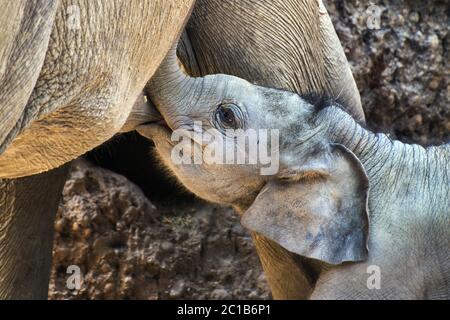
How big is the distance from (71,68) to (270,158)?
55 cm

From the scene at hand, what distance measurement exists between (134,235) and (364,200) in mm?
1330

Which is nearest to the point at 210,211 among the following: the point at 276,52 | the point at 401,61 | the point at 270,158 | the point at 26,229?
the point at 401,61

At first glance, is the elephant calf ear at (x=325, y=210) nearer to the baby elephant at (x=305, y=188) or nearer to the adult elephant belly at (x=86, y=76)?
the baby elephant at (x=305, y=188)

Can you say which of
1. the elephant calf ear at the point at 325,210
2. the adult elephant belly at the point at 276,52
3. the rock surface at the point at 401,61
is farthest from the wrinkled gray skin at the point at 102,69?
the rock surface at the point at 401,61

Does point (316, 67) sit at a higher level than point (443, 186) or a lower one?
higher

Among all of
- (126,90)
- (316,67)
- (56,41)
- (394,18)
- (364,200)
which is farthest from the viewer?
(394,18)

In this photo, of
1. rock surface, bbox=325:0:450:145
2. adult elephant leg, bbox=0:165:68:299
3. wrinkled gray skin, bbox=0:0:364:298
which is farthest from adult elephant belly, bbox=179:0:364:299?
rock surface, bbox=325:0:450:145

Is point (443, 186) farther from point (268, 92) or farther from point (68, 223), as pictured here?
point (68, 223)

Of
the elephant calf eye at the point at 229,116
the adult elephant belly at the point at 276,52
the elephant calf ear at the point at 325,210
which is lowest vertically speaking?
the elephant calf ear at the point at 325,210

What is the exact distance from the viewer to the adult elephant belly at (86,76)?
222 cm

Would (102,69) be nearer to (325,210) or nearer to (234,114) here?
(234,114)

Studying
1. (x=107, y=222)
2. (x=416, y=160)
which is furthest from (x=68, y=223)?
(x=416, y=160)

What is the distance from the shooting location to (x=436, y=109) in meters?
3.80

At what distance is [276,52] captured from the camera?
2834mm
